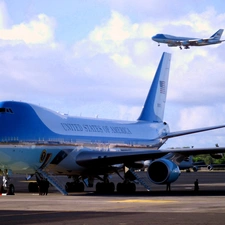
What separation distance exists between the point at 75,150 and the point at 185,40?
176 ft

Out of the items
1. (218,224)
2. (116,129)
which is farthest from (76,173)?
(218,224)

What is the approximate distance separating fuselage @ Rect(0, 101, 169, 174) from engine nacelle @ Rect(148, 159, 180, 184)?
488 cm

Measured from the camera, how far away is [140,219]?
20.3m

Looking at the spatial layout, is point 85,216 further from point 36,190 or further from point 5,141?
point 36,190

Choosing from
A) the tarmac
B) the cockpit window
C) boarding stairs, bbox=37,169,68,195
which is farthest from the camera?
boarding stairs, bbox=37,169,68,195

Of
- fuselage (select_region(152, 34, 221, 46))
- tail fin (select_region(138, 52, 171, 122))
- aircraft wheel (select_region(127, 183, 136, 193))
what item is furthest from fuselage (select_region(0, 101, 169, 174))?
fuselage (select_region(152, 34, 221, 46))

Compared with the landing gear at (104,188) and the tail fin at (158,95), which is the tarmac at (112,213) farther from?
the tail fin at (158,95)

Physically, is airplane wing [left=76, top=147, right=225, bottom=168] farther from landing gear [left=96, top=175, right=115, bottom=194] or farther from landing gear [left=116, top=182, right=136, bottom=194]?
landing gear [left=96, top=175, right=115, bottom=194]

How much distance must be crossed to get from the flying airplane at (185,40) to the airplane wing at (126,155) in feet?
164

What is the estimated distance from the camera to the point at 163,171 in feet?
121

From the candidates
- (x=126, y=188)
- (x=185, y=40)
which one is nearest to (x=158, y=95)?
(x=126, y=188)

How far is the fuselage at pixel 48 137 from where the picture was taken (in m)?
35.4

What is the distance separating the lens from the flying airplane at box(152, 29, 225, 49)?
289ft

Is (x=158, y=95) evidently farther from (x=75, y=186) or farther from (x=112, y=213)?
(x=112, y=213)
